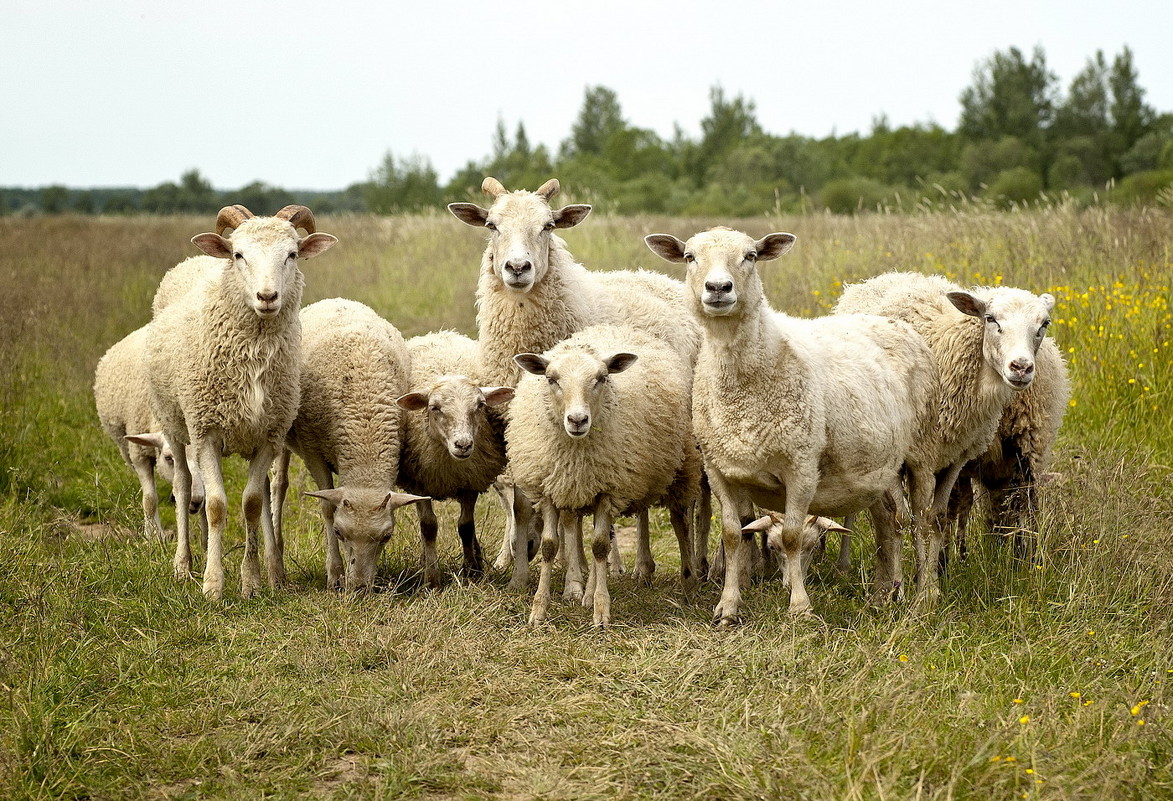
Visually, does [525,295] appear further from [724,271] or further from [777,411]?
[777,411]

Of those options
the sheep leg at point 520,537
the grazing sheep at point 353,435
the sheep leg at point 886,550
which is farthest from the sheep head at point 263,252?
the sheep leg at point 886,550

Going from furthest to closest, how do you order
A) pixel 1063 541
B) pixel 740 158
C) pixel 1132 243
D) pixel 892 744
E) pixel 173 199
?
pixel 173 199 < pixel 740 158 < pixel 1132 243 < pixel 1063 541 < pixel 892 744

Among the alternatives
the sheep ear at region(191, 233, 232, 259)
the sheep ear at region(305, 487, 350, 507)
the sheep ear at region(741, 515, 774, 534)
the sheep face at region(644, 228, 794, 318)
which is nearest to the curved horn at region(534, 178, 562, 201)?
the sheep face at region(644, 228, 794, 318)

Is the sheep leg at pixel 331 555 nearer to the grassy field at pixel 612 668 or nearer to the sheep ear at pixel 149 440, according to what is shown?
the grassy field at pixel 612 668

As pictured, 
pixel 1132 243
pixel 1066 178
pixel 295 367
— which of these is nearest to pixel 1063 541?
pixel 295 367

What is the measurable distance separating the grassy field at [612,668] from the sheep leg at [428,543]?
23 centimetres

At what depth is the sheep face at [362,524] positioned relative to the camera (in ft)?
21.0

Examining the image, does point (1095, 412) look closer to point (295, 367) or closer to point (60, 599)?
point (295, 367)

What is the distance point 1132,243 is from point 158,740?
31.6ft

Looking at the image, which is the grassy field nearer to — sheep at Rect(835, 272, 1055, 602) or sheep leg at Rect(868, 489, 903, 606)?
sheep leg at Rect(868, 489, 903, 606)

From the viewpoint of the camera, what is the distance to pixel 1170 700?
445cm

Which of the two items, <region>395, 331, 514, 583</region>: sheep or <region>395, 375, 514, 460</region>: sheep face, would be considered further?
<region>395, 331, 514, 583</region>: sheep

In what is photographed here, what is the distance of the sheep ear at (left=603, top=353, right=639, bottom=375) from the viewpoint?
5953mm

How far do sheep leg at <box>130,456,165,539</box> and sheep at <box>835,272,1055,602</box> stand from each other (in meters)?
5.09
